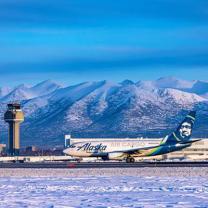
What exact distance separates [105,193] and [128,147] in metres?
73.4

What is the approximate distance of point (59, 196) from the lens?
35406mm

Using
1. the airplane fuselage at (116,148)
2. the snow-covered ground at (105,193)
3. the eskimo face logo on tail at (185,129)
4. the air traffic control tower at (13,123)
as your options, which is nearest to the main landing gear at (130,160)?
the airplane fuselage at (116,148)

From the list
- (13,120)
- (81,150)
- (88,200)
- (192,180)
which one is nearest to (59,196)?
(88,200)

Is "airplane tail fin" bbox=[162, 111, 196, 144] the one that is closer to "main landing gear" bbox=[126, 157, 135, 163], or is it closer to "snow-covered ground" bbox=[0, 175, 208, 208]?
"main landing gear" bbox=[126, 157, 135, 163]

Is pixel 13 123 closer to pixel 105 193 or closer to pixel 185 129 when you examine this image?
pixel 185 129

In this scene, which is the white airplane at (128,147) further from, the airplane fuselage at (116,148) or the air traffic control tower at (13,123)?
the air traffic control tower at (13,123)

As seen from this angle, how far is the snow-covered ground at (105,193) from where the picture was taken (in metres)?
31.5

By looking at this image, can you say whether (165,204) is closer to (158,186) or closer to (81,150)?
(158,186)

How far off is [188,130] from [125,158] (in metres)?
13.2

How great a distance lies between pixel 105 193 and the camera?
1459 inches

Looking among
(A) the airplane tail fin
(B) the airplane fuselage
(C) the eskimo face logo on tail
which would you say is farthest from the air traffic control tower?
(C) the eskimo face logo on tail

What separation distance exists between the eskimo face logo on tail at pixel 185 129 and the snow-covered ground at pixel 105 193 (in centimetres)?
6614

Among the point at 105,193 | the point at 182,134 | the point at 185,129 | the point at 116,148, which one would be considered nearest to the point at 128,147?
the point at 116,148

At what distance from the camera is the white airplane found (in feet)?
353
